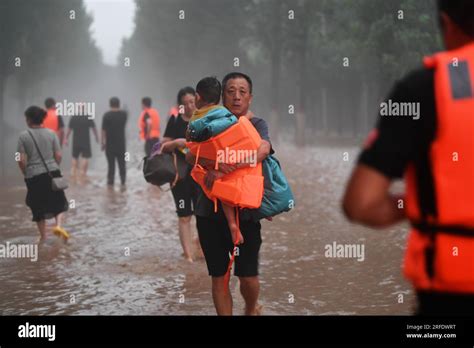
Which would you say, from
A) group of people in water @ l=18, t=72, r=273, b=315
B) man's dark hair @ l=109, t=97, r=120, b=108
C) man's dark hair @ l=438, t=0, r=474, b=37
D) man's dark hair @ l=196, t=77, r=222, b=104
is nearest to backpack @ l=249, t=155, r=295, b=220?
group of people in water @ l=18, t=72, r=273, b=315

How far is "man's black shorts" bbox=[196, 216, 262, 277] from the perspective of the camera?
4688mm

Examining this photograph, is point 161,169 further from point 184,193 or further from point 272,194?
point 272,194

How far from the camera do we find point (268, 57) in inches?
1437

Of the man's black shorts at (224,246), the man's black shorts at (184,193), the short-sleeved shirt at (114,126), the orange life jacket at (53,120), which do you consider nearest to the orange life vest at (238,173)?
the man's black shorts at (224,246)

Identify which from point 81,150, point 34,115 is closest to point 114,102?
point 81,150

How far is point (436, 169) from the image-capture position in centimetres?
205

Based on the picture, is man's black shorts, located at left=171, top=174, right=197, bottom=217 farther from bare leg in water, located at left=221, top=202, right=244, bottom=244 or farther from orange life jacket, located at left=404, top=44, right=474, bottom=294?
orange life jacket, located at left=404, top=44, right=474, bottom=294

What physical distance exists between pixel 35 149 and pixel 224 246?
15.7 feet

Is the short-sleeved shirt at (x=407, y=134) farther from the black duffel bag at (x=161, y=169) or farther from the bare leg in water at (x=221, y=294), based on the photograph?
the black duffel bag at (x=161, y=169)

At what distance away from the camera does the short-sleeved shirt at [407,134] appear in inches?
80.7

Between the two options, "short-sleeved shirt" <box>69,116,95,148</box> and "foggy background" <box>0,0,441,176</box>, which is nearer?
"short-sleeved shirt" <box>69,116,95,148</box>

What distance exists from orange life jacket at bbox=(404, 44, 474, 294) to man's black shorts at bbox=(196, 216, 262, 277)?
8.69 ft

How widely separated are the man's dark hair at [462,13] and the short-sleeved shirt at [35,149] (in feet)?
→ 23.8
